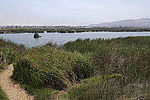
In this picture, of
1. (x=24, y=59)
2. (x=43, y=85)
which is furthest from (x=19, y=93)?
(x=24, y=59)

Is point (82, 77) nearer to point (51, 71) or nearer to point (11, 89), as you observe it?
point (51, 71)

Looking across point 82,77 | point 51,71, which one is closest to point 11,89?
point 51,71

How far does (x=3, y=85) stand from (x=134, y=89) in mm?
4559

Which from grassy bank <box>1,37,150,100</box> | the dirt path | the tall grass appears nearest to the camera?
grassy bank <box>1,37,150,100</box>

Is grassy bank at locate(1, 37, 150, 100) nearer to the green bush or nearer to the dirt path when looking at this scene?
the green bush

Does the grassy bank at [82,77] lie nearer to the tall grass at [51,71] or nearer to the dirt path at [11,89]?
the tall grass at [51,71]

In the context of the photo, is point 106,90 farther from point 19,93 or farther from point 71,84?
point 19,93

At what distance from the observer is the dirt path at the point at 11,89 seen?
20.7 feet

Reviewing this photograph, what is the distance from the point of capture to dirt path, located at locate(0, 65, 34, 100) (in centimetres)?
632

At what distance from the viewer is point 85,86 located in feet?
20.4

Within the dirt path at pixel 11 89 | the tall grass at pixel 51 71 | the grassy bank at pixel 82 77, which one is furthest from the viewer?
the tall grass at pixel 51 71

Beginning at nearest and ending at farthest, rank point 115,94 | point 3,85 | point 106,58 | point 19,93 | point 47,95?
1. point 115,94
2. point 47,95
3. point 19,93
4. point 3,85
5. point 106,58

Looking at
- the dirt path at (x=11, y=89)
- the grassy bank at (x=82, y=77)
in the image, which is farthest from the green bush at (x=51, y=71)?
the dirt path at (x=11, y=89)

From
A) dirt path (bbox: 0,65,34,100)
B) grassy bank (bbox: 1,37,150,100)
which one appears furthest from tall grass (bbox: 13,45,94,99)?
dirt path (bbox: 0,65,34,100)
